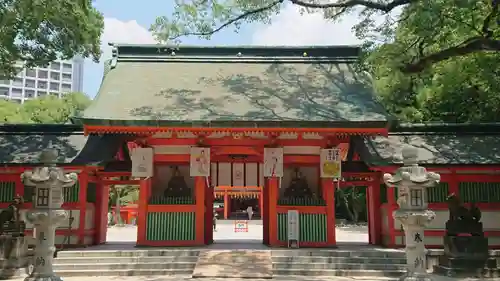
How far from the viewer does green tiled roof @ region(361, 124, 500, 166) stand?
1275cm

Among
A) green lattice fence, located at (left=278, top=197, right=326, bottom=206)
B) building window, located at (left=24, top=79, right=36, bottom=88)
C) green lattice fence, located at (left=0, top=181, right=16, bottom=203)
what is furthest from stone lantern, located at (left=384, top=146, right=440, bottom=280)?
building window, located at (left=24, top=79, right=36, bottom=88)

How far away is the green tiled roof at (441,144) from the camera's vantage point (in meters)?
12.8

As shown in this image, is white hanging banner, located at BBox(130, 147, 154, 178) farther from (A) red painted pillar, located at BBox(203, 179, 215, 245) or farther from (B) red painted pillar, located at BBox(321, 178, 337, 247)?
(B) red painted pillar, located at BBox(321, 178, 337, 247)

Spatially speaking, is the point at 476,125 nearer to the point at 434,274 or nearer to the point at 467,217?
the point at 467,217

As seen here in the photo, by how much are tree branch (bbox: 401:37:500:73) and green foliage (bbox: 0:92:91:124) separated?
2893 cm

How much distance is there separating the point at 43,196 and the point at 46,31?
24.0 feet

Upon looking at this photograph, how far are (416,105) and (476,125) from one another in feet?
28.8

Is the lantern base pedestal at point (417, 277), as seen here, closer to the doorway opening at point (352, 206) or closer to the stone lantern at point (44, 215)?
the stone lantern at point (44, 215)

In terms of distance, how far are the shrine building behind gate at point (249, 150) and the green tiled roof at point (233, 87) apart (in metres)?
0.06

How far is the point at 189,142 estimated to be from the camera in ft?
44.3

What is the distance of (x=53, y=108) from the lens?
1479 inches

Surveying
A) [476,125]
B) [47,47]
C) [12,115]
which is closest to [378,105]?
[476,125]

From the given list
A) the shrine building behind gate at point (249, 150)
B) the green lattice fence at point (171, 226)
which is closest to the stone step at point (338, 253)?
the shrine building behind gate at point (249, 150)

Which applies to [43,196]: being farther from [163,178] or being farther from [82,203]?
[163,178]
